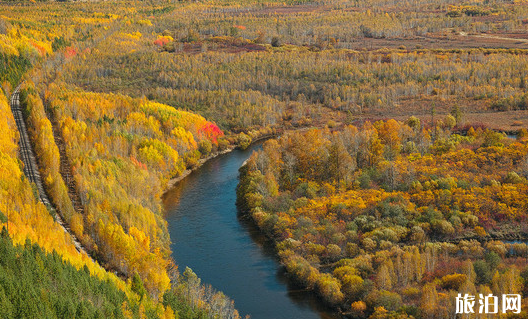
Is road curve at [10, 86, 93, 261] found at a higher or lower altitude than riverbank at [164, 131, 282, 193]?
higher

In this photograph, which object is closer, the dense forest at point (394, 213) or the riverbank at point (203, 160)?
the dense forest at point (394, 213)

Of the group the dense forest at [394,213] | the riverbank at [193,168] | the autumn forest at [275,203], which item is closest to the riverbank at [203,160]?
the riverbank at [193,168]

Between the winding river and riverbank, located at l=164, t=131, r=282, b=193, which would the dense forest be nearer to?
the winding river

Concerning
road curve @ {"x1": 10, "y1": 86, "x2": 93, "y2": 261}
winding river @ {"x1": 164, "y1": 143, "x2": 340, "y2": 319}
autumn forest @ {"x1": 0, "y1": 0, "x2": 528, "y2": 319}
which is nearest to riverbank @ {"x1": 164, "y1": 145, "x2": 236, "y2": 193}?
autumn forest @ {"x1": 0, "y1": 0, "x2": 528, "y2": 319}

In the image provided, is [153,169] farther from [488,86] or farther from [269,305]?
[488,86]

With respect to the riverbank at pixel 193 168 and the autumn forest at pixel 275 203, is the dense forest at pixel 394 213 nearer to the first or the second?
the autumn forest at pixel 275 203

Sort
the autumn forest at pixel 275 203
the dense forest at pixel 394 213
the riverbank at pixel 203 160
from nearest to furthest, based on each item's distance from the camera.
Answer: the autumn forest at pixel 275 203 < the dense forest at pixel 394 213 < the riverbank at pixel 203 160

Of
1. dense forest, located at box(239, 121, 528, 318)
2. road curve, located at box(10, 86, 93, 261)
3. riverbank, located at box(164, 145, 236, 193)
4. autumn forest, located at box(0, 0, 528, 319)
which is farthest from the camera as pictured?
riverbank, located at box(164, 145, 236, 193)
